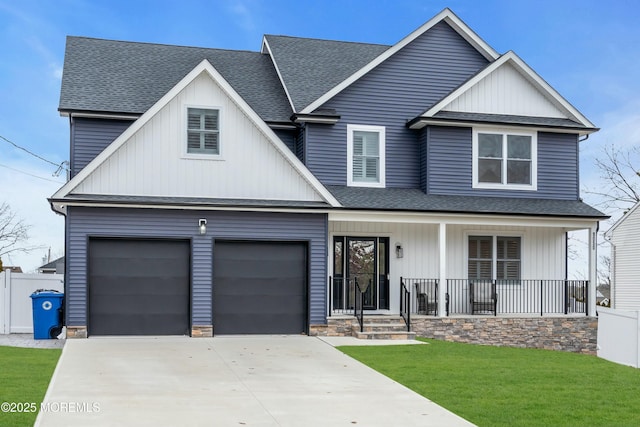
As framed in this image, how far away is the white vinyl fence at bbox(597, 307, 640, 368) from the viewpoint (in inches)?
692

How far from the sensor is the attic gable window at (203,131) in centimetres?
1964

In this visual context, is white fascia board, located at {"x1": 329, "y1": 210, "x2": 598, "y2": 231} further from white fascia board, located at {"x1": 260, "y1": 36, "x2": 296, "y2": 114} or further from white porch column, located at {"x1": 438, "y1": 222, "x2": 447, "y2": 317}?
white fascia board, located at {"x1": 260, "y1": 36, "x2": 296, "y2": 114}

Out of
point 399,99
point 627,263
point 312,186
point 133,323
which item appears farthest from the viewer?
point 627,263

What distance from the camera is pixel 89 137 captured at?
21.1 metres

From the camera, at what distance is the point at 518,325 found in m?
21.9

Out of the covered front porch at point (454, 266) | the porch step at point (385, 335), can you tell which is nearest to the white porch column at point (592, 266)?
the covered front porch at point (454, 266)

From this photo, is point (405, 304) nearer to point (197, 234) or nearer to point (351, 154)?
point (351, 154)

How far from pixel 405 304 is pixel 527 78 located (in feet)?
24.8

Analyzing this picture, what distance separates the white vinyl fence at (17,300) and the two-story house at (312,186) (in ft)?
11.0

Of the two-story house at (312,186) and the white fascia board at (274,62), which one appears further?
the white fascia board at (274,62)

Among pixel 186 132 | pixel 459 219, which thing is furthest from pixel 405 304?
pixel 186 132

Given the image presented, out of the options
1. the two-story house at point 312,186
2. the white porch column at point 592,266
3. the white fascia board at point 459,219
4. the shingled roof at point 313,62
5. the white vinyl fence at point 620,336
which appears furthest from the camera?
the shingled roof at point 313,62

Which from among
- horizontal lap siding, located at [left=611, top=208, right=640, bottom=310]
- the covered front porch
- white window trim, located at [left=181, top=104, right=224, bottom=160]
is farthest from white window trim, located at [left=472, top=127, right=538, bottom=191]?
horizontal lap siding, located at [left=611, top=208, right=640, bottom=310]

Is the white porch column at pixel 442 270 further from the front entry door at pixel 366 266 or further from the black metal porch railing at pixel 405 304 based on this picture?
the front entry door at pixel 366 266
